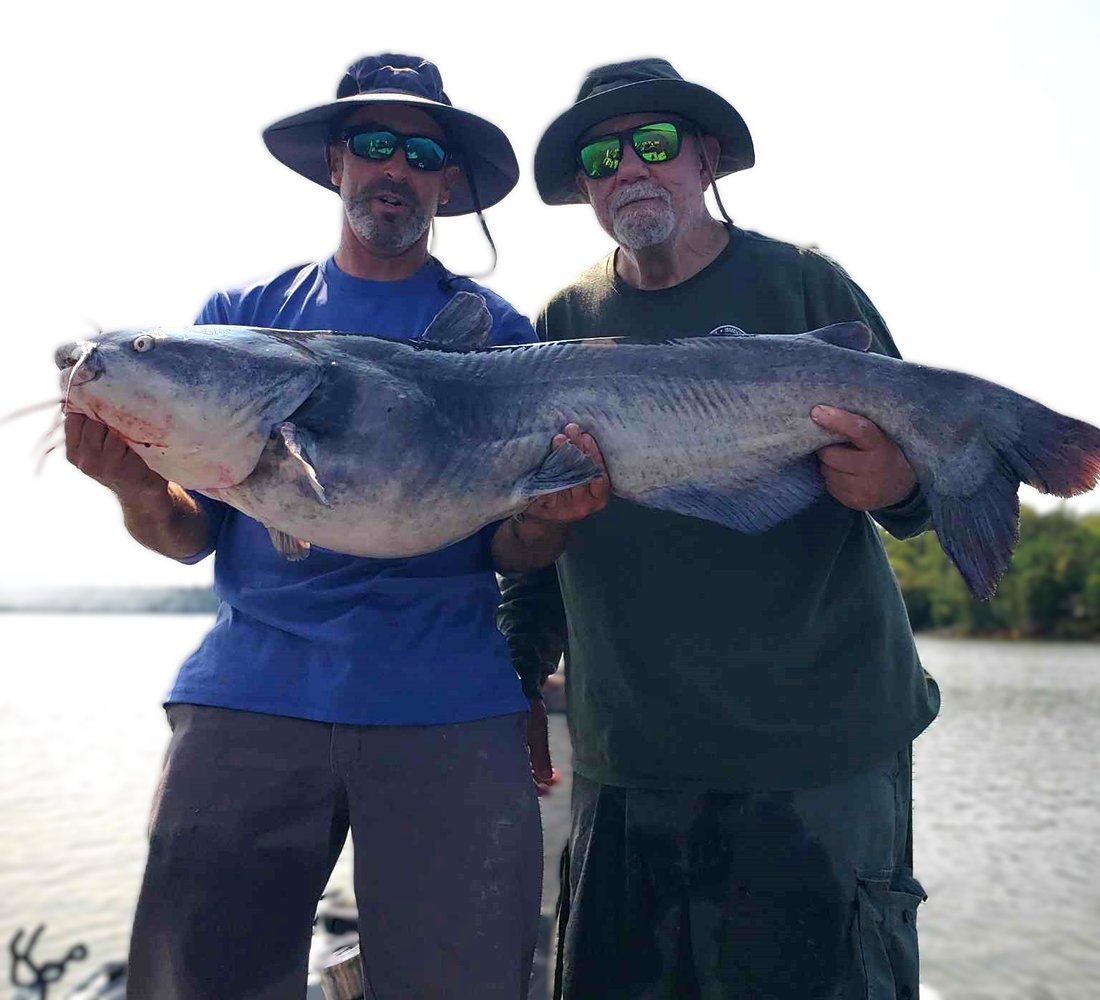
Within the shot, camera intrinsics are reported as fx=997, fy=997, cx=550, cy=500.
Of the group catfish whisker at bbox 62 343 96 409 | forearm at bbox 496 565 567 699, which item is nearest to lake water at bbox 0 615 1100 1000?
forearm at bbox 496 565 567 699

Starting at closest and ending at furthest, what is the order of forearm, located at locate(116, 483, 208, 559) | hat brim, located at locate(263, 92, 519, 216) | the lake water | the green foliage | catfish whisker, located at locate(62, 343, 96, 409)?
catfish whisker, located at locate(62, 343, 96, 409), forearm, located at locate(116, 483, 208, 559), hat brim, located at locate(263, 92, 519, 216), the lake water, the green foliage

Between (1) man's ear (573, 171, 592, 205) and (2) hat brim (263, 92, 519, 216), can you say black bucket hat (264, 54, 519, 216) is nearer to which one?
(2) hat brim (263, 92, 519, 216)

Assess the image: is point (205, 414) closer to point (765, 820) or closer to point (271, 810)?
point (271, 810)

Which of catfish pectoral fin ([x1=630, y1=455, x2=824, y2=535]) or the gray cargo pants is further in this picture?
catfish pectoral fin ([x1=630, y1=455, x2=824, y2=535])

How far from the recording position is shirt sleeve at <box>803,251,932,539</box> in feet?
11.0

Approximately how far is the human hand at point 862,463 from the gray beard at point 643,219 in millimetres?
922

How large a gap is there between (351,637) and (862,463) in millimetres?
1629

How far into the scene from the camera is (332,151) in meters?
3.72

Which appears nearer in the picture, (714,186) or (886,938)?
(886,938)

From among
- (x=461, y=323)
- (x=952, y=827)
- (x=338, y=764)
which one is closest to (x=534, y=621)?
(x=338, y=764)

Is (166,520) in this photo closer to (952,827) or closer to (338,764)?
(338,764)

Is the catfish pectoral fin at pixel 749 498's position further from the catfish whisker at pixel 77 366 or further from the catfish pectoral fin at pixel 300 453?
the catfish whisker at pixel 77 366

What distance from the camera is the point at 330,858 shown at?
9.54 ft

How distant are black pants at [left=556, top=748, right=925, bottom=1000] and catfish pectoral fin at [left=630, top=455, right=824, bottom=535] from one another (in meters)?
0.89
